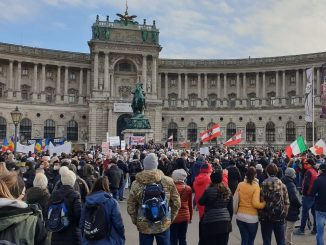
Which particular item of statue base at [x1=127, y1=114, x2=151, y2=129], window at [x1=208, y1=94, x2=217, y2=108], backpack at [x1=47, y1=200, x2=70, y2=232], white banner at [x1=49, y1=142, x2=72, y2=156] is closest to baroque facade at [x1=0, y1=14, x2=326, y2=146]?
window at [x1=208, y1=94, x2=217, y2=108]

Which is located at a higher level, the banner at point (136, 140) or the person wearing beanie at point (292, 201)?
the banner at point (136, 140)

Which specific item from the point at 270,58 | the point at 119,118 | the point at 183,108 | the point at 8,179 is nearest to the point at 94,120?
the point at 119,118

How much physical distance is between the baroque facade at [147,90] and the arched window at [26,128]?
0.49 ft

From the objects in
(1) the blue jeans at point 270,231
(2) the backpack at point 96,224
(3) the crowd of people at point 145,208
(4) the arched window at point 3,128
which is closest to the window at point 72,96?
(4) the arched window at point 3,128

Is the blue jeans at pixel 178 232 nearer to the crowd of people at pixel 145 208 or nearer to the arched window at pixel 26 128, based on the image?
the crowd of people at pixel 145 208

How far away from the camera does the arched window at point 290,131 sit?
70625mm

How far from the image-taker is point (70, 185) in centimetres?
816

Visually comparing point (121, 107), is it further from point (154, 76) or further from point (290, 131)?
point (290, 131)

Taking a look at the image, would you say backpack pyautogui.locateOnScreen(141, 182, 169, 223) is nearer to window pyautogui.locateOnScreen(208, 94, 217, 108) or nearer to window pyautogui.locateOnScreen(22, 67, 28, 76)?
window pyautogui.locateOnScreen(22, 67, 28, 76)

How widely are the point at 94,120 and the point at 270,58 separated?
32.2 m

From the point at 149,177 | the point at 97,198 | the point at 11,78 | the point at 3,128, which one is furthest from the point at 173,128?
the point at 97,198

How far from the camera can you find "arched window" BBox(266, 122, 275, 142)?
7212 centimetres

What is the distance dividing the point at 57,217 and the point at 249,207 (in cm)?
432

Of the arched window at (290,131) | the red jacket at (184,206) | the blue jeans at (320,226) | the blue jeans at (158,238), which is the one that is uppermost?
the arched window at (290,131)
